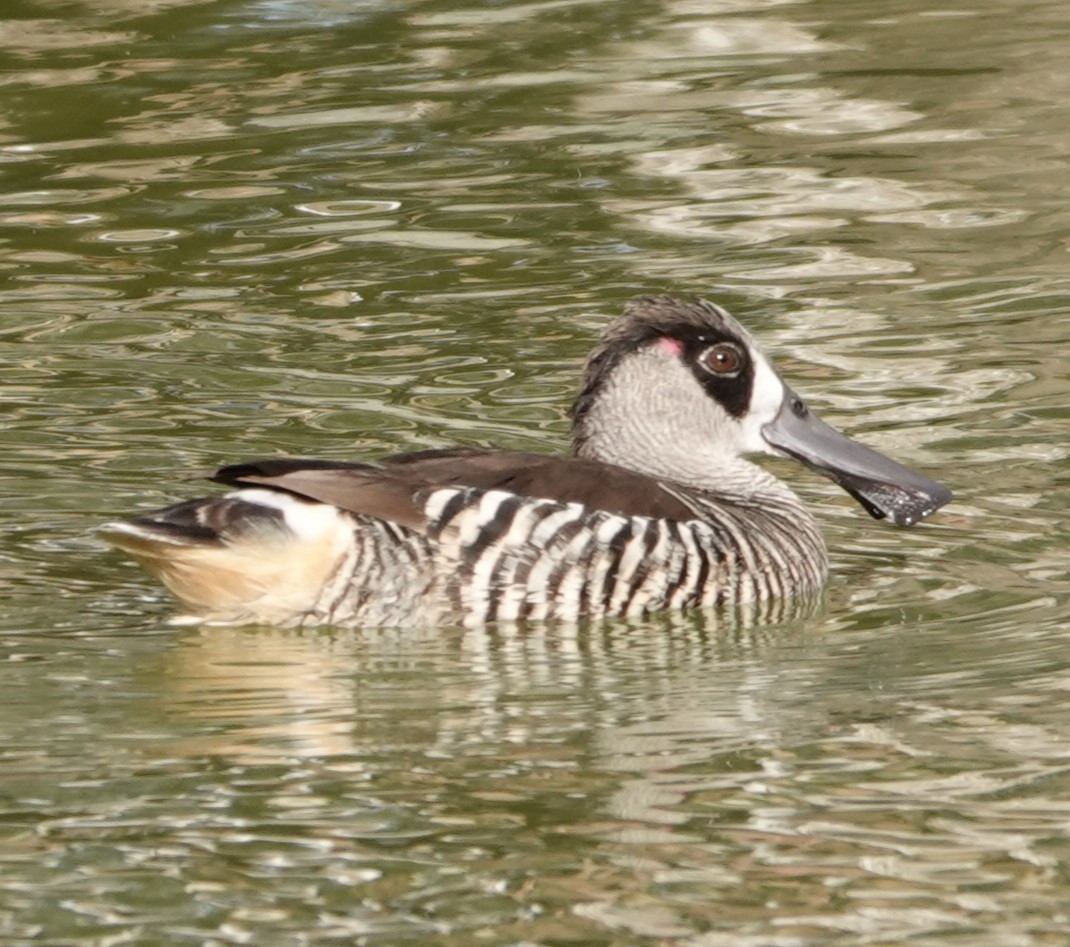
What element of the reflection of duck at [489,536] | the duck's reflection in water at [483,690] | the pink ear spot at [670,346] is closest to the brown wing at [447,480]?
the reflection of duck at [489,536]

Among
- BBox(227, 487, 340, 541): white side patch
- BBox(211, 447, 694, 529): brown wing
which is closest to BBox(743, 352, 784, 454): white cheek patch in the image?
BBox(211, 447, 694, 529): brown wing

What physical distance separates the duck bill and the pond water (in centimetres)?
18

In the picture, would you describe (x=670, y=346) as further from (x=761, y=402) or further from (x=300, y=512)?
(x=300, y=512)

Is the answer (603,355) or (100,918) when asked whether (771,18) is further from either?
(100,918)

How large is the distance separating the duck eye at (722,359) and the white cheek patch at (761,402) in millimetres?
74

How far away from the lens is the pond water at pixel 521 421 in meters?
5.89

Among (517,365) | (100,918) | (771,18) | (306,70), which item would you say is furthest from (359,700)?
(771,18)

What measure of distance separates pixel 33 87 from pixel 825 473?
7442 millimetres

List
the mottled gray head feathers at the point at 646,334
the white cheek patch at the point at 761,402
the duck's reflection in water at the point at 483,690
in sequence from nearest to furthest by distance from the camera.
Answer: the duck's reflection in water at the point at 483,690 < the mottled gray head feathers at the point at 646,334 < the white cheek patch at the point at 761,402

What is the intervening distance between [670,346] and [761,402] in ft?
1.33

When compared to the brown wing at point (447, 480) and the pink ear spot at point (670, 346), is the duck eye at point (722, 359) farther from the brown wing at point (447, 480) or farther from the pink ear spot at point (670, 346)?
the brown wing at point (447, 480)

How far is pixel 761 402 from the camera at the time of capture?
352 inches

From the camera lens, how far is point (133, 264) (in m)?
12.2

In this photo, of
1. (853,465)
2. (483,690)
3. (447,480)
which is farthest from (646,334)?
(483,690)
